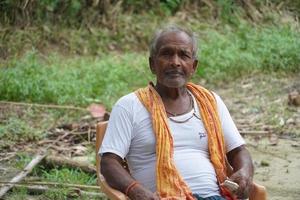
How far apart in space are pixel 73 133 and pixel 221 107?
313 centimetres

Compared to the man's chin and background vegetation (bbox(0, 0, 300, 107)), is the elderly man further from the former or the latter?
background vegetation (bbox(0, 0, 300, 107))

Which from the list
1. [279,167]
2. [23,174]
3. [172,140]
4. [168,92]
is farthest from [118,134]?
[279,167]

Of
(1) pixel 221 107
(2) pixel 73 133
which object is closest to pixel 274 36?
(2) pixel 73 133

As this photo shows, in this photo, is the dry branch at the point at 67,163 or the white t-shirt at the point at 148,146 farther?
the dry branch at the point at 67,163

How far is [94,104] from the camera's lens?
24.3 ft

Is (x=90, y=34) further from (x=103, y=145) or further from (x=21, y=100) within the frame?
(x=103, y=145)

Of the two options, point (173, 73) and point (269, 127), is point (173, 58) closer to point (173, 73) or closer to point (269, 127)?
point (173, 73)

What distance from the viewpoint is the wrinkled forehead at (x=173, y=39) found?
11.1 feet

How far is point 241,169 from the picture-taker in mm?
3387

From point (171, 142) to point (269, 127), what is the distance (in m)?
3.74

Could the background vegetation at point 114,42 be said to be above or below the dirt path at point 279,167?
above

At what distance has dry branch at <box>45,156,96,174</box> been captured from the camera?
525 centimetres

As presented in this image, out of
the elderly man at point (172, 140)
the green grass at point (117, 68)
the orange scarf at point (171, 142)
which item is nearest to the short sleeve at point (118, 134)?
the elderly man at point (172, 140)

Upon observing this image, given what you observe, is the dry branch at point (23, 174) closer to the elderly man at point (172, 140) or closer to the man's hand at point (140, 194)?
the elderly man at point (172, 140)
